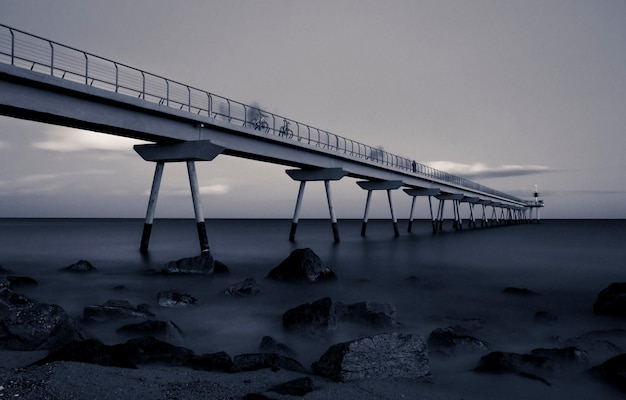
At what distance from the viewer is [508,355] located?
591 cm

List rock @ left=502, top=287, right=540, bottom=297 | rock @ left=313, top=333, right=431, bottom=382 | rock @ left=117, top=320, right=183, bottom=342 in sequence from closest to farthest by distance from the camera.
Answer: rock @ left=313, top=333, right=431, bottom=382 < rock @ left=117, top=320, right=183, bottom=342 < rock @ left=502, top=287, right=540, bottom=297

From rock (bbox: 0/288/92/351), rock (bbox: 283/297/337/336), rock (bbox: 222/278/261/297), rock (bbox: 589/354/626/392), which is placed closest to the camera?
rock (bbox: 589/354/626/392)

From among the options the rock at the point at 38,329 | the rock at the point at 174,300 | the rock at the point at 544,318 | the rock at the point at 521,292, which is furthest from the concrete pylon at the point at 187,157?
the rock at the point at 544,318

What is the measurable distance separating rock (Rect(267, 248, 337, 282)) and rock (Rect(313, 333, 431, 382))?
894 centimetres

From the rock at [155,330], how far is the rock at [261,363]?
2668 millimetres

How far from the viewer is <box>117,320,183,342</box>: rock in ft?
23.8

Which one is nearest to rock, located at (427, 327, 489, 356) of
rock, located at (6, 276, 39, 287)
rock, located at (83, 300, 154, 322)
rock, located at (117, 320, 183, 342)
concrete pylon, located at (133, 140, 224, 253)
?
rock, located at (117, 320, 183, 342)

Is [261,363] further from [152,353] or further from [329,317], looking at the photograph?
[329,317]

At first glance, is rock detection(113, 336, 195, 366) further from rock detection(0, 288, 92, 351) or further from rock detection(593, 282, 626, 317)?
rock detection(593, 282, 626, 317)

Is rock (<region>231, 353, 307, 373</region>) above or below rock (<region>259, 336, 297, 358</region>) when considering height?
above

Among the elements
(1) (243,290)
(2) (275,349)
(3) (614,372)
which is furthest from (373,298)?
(3) (614,372)

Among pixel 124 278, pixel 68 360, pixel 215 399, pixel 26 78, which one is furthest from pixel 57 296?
pixel 215 399

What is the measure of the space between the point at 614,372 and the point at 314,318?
14.8 ft

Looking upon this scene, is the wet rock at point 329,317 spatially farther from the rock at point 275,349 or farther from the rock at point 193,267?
the rock at point 193,267
